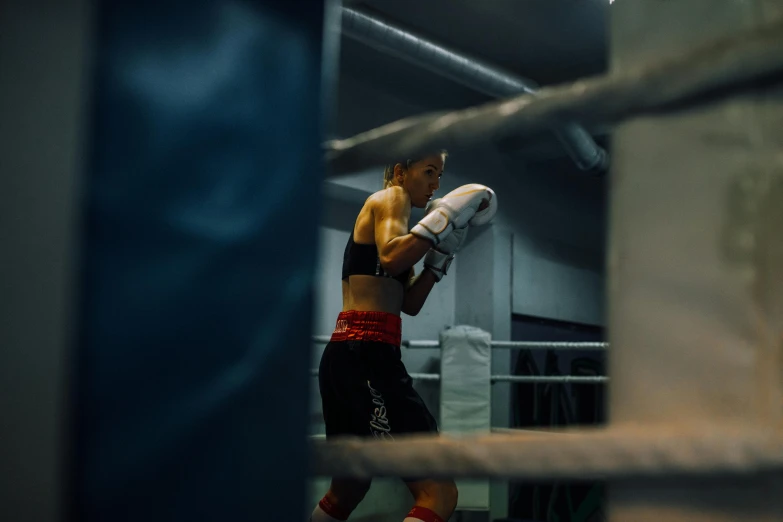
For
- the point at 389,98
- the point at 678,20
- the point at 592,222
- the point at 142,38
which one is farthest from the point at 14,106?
the point at 592,222

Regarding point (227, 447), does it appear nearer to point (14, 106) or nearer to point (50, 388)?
point (50, 388)

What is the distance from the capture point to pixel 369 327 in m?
2.20

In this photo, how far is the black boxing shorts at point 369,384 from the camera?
206cm

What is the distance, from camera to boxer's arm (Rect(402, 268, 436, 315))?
7.74 feet

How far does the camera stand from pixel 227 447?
550 millimetres

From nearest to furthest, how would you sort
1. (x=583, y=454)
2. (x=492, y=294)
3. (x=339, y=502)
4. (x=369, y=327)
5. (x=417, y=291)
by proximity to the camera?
(x=583, y=454), (x=339, y=502), (x=369, y=327), (x=417, y=291), (x=492, y=294)

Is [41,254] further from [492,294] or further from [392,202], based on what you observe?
[492,294]

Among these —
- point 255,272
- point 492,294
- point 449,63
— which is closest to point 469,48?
point 449,63

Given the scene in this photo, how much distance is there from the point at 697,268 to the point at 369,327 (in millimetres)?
1708

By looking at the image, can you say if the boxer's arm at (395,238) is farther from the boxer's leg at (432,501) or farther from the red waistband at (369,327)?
the boxer's leg at (432,501)

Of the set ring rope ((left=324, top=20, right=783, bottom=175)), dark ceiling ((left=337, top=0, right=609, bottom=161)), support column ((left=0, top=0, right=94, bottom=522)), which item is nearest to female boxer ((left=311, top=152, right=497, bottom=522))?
ring rope ((left=324, top=20, right=783, bottom=175))

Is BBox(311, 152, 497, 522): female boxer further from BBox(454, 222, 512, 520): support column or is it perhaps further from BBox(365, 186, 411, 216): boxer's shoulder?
BBox(454, 222, 512, 520): support column

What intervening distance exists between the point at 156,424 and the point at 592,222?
6763mm

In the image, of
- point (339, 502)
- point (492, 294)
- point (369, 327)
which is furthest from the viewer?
point (492, 294)
